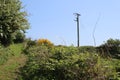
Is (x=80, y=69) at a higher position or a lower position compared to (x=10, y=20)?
lower

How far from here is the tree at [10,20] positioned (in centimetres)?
3475

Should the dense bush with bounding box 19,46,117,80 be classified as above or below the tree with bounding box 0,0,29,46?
below

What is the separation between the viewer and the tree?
114ft

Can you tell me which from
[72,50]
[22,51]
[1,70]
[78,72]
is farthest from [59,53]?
[22,51]

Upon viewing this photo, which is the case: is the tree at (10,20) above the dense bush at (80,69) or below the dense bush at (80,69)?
above

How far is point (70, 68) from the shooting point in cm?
1097

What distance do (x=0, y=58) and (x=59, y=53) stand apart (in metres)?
13.6

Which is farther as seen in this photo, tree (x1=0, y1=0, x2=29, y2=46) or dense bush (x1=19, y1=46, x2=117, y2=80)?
tree (x1=0, y1=0, x2=29, y2=46)

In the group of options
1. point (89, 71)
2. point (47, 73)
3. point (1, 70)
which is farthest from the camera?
point (1, 70)

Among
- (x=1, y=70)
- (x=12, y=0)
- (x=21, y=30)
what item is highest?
(x=12, y=0)

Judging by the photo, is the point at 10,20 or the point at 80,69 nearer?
the point at 80,69

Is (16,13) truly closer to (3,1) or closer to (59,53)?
(3,1)

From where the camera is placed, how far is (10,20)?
1407 inches

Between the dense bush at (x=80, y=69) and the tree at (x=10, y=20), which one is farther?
the tree at (x=10, y=20)
